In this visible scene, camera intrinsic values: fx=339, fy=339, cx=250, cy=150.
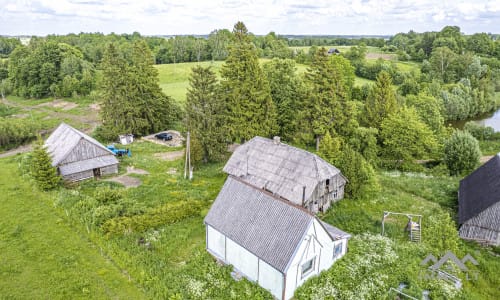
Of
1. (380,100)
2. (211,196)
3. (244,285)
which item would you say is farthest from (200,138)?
(380,100)

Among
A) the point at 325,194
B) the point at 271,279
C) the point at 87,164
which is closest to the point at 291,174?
the point at 325,194

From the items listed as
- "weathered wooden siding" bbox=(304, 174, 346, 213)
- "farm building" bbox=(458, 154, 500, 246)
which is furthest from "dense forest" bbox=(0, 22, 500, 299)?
"farm building" bbox=(458, 154, 500, 246)

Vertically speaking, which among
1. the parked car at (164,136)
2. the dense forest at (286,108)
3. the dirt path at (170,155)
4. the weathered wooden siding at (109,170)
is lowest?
the dirt path at (170,155)

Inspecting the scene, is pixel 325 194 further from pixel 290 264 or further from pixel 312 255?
pixel 290 264

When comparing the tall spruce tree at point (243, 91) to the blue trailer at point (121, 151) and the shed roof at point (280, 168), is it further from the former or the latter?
the blue trailer at point (121, 151)

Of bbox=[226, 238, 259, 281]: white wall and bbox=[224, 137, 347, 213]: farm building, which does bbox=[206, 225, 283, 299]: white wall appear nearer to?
bbox=[226, 238, 259, 281]: white wall

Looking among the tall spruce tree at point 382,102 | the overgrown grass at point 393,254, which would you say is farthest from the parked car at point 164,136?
the overgrown grass at point 393,254
